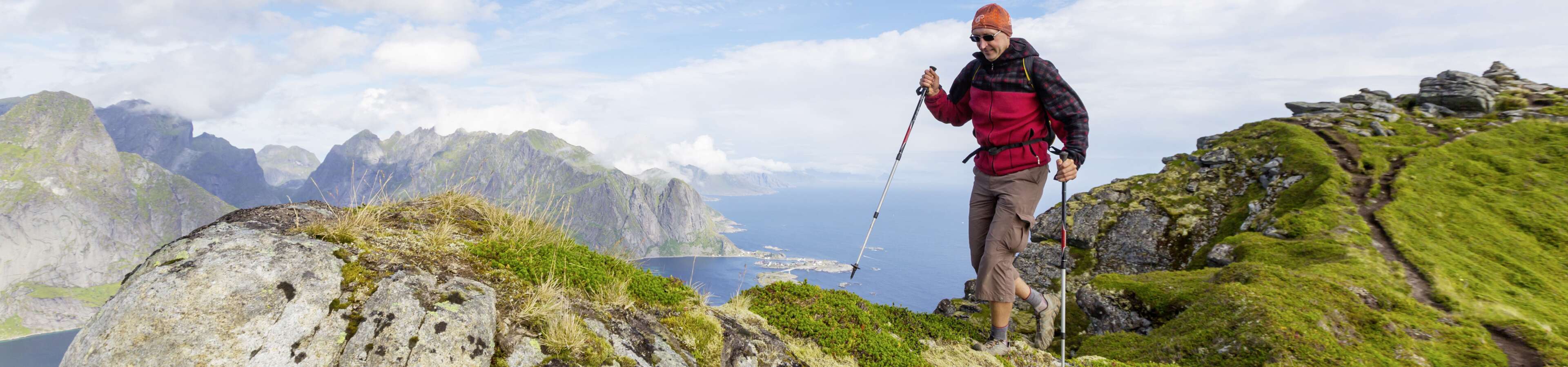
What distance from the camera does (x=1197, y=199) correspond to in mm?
19031

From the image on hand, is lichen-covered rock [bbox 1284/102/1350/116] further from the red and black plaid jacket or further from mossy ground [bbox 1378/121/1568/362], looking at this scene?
the red and black plaid jacket

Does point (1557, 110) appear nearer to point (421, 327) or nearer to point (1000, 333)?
point (1000, 333)

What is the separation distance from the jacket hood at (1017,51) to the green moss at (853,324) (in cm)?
364

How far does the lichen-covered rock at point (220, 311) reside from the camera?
12.7 feet

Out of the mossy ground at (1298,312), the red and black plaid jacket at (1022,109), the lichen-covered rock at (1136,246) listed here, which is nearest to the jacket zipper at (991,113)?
the red and black plaid jacket at (1022,109)

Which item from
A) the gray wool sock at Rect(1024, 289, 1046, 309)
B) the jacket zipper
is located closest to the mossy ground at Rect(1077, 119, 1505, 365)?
the gray wool sock at Rect(1024, 289, 1046, 309)

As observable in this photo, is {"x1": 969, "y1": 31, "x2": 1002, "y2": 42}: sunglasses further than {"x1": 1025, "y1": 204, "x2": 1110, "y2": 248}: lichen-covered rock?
No

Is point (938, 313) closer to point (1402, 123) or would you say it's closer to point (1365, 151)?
point (1365, 151)

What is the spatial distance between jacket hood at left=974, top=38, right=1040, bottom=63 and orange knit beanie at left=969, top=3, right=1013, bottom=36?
0.15 meters

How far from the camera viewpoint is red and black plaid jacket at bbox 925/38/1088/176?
6797mm

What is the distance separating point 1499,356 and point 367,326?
13.4 meters

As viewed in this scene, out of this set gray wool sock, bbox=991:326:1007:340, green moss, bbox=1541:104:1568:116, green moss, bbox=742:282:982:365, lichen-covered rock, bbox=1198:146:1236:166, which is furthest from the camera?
green moss, bbox=1541:104:1568:116

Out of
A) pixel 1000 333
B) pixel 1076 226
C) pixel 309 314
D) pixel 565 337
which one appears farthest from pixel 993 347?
pixel 1076 226

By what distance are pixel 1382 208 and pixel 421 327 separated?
20.8 metres
